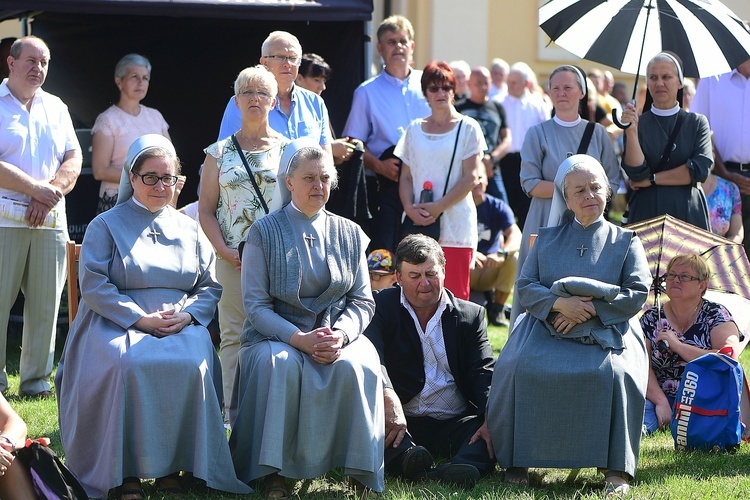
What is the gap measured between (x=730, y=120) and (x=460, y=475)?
4.07m

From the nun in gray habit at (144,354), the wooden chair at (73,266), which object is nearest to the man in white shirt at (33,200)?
the wooden chair at (73,266)

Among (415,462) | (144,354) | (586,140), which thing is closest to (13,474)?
(144,354)

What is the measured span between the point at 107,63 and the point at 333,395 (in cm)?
428

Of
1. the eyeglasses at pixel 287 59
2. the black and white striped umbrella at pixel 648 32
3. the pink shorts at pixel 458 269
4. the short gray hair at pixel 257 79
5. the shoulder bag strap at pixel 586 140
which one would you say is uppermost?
the black and white striped umbrella at pixel 648 32

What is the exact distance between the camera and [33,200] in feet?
21.0

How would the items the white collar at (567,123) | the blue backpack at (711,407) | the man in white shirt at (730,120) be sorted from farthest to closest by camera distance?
the man in white shirt at (730,120) < the white collar at (567,123) < the blue backpack at (711,407)

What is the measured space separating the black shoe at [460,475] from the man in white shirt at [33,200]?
8.93 ft

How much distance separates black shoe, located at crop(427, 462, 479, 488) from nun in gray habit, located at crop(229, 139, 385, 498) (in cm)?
33

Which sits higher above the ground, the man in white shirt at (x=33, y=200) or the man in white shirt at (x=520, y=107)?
the man in white shirt at (x=520, y=107)

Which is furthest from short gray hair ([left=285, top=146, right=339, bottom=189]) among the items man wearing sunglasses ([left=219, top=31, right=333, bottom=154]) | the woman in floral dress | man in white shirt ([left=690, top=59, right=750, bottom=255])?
man in white shirt ([left=690, top=59, right=750, bottom=255])

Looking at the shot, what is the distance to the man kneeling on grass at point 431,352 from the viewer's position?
5.28 meters

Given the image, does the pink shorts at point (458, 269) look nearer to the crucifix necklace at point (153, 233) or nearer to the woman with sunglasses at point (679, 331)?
the woman with sunglasses at point (679, 331)

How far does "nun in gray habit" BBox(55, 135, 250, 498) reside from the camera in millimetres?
4594

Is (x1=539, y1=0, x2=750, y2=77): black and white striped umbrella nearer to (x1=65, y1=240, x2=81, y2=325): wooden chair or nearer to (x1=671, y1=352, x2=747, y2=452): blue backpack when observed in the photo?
(x1=671, y1=352, x2=747, y2=452): blue backpack
